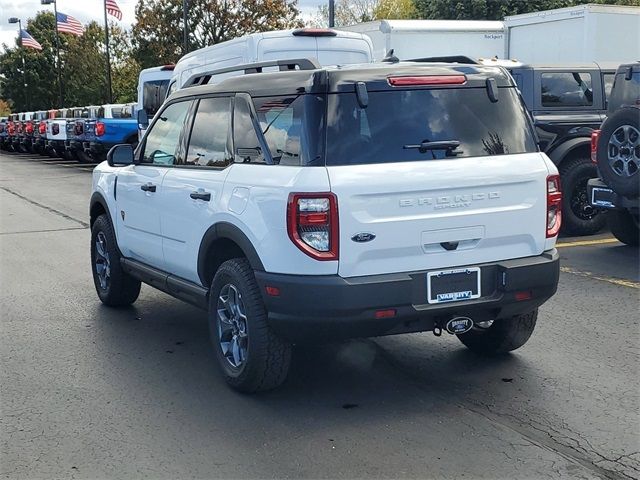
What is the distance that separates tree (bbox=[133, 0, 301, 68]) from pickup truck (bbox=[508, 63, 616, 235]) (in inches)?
1307

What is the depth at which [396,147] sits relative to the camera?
4.55m

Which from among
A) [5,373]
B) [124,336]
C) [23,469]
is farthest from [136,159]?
[23,469]

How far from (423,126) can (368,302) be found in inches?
41.4

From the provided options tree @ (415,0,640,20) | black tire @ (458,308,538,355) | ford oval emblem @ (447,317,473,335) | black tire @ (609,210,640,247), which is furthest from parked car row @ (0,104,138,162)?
ford oval emblem @ (447,317,473,335)

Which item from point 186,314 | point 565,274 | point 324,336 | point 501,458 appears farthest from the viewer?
point 565,274

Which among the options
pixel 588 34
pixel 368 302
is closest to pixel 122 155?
pixel 368 302

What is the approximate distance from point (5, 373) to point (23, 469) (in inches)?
61.4

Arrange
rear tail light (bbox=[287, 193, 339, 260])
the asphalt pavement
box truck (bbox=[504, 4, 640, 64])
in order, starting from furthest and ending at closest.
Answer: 1. box truck (bbox=[504, 4, 640, 64])
2. rear tail light (bbox=[287, 193, 339, 260])
3. the asphalt pavement

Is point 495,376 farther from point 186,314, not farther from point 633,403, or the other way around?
point 186,314

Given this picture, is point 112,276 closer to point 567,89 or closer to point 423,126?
point 423,126

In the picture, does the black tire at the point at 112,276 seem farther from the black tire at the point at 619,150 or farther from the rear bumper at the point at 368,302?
the black tire at the point at 619,150

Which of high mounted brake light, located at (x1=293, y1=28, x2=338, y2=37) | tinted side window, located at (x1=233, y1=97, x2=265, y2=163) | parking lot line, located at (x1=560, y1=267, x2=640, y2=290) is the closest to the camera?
tinted side window, located at (x1=233, y1=97, x2=265, y2=163)

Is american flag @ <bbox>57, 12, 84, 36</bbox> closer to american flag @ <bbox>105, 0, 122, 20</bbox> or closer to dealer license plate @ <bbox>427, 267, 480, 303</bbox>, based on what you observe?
american flag @ <bbox>105, 0, 122, 20</bbox>

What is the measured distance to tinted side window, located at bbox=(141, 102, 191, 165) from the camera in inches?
230
